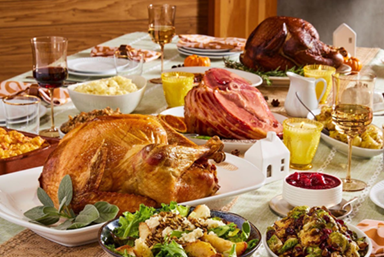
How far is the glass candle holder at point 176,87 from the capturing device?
238cm

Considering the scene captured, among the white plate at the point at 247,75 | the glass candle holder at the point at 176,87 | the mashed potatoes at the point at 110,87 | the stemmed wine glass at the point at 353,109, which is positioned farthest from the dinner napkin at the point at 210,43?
the stemmed wine glass at the point at 353,109

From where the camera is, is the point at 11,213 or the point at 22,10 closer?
the point at 11,213

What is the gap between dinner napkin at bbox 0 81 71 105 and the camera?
8.04 ft

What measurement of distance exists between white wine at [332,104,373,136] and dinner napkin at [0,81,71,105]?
1.39 meters

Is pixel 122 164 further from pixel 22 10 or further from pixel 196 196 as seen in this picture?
pixel 22 10

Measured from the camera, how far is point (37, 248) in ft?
4.08

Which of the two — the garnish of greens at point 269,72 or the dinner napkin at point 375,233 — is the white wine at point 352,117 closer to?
the dinner napkin at point 375,233

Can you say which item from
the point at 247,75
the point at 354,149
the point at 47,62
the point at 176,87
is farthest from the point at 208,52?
the point at 354,149

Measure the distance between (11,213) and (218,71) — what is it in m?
1.02

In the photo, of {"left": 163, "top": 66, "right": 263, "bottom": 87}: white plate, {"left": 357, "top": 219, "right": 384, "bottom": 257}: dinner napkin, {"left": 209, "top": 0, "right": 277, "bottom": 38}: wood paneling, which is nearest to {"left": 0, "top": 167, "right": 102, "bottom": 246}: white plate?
{"left": 357, "top": 219, "right": 384, "bottom": 257}: dinner napkin

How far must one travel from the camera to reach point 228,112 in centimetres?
187

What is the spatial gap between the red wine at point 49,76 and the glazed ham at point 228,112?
55cm

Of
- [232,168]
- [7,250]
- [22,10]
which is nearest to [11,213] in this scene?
[7,250]

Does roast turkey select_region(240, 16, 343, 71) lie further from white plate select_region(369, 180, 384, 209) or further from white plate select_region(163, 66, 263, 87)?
white plate select_region(369, 180, 384, 209)
